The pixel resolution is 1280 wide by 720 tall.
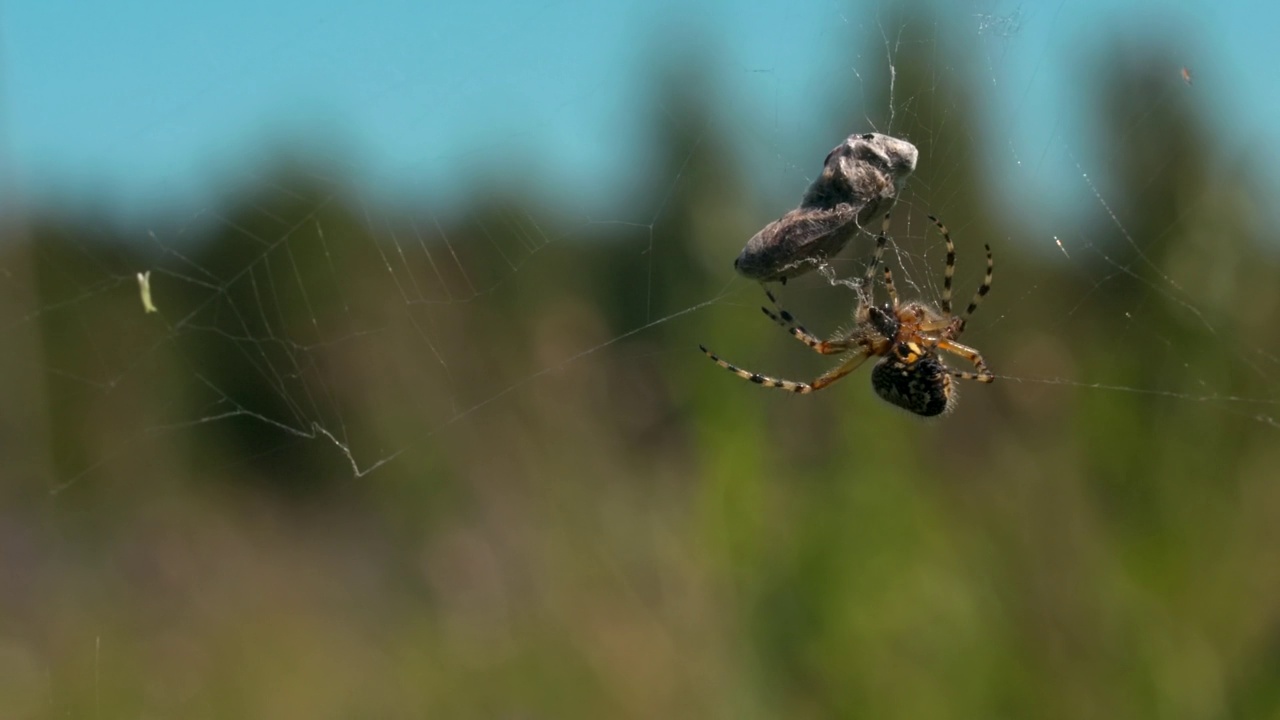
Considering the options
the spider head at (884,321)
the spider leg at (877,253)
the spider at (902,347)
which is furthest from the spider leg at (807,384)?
the spider leg at (877,253)

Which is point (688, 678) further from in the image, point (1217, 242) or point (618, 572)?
point (1217, 242)

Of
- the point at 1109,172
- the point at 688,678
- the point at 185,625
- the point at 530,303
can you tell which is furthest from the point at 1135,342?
the point at 185,625

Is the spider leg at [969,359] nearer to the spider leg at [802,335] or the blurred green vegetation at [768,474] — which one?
the blurred green vegetation at [768,474]

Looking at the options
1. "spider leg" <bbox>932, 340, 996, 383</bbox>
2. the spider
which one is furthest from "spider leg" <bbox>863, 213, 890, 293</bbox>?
"spider leg" <bbox>932, 340, 996, 383</bbox>

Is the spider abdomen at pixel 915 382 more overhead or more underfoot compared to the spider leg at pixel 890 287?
more underfoot

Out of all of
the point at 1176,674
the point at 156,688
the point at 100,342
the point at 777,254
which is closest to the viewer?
the point at 777,254

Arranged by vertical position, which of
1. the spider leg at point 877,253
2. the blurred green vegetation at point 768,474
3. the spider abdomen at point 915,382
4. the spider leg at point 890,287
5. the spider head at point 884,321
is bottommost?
the blurred green vegetation at point 768,474

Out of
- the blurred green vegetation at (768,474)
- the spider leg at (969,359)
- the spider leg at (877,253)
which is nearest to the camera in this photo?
the spider leg at (877,253)
